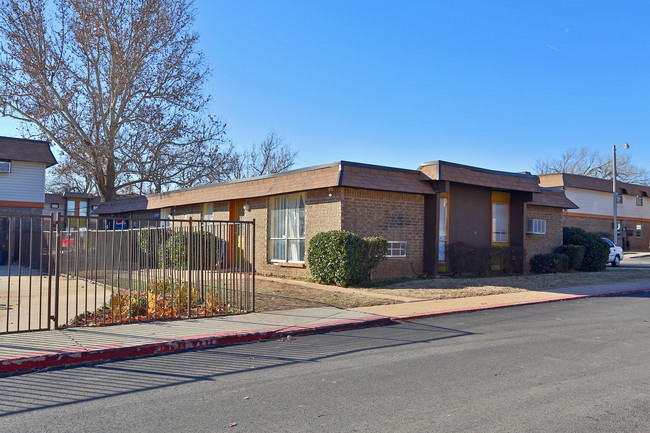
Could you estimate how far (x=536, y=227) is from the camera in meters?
21.2

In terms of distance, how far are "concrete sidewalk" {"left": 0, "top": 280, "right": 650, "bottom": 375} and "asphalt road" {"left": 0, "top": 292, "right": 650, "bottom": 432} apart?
0.33 meters

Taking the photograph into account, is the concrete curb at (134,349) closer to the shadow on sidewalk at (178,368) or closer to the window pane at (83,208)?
the shadow on sidewalk at (178,368)

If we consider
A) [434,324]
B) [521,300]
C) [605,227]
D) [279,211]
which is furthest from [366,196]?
[605,227]

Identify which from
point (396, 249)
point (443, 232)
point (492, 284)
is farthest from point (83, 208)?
point (492, 284)

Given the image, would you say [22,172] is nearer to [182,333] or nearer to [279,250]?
[279,250]

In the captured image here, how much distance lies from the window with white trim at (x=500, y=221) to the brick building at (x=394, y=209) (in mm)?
39

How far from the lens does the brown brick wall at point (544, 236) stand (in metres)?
21.4

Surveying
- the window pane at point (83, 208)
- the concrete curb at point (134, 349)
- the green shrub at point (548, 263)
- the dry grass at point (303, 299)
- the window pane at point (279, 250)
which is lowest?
the concrete curb at point (134, 349)

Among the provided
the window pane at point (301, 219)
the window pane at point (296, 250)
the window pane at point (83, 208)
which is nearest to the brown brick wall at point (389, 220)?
the window pane at point (301, 219)

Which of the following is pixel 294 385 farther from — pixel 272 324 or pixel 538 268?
pixel 538 268

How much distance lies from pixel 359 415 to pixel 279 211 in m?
14.4

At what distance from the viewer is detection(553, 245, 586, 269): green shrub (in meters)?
22.0

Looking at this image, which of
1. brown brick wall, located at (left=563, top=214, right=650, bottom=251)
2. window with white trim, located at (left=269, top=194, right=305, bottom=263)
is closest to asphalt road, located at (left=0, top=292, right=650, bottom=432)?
window with white trim, located at (left=269, top=194, right=305, bottom=263)

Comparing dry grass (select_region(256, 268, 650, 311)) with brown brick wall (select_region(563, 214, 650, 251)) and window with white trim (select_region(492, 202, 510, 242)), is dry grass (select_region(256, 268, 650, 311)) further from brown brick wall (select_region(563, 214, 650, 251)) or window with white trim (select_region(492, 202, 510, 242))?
brown brick wall (select_region(563, 214, 650, 251))
